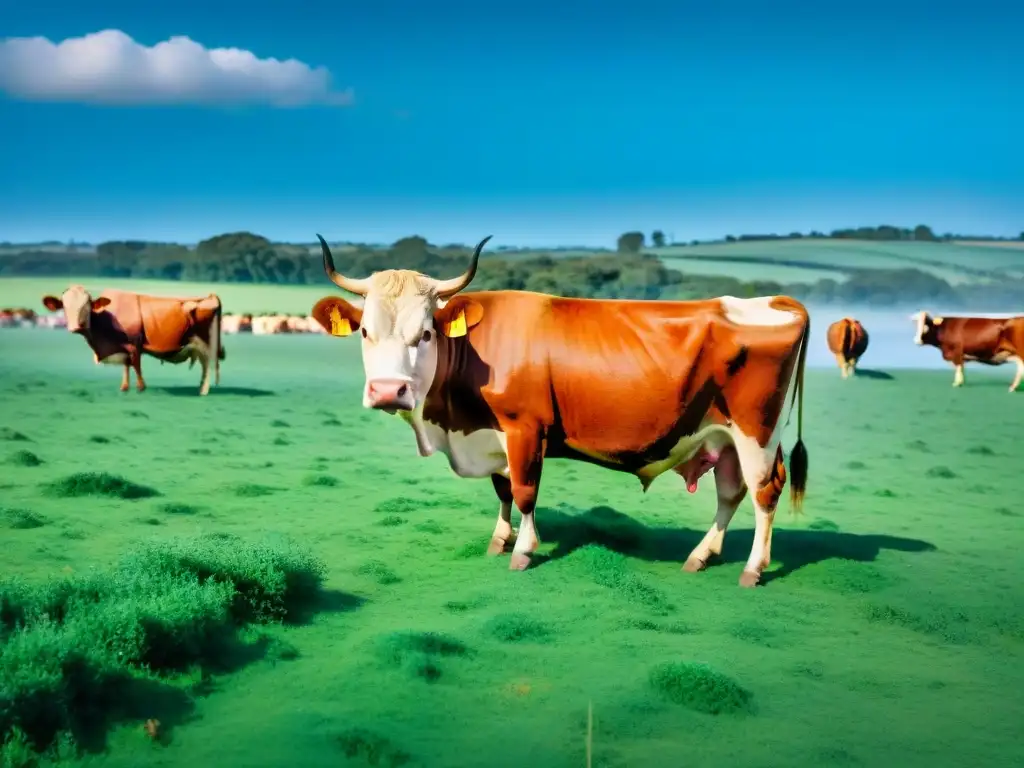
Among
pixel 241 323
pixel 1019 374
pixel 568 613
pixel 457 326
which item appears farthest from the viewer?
pixel 241 323

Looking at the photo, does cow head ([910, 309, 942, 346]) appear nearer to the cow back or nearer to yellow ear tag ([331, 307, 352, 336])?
the cow back

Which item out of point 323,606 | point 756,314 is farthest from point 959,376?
point 323,606

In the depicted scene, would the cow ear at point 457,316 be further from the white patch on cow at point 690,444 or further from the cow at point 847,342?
the cow at point 847,342

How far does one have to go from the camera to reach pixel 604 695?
457 cm

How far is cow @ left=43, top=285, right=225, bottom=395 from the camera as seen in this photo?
707 inches

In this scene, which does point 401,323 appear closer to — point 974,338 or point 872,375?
point 974,338

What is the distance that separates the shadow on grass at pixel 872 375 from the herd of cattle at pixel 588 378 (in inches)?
903

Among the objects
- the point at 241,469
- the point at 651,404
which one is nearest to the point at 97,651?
the point at 651,404

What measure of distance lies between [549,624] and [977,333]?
2239 cm

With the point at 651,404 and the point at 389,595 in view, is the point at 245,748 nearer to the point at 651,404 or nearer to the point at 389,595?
the point at 389,595

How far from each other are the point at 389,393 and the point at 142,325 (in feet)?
44.9

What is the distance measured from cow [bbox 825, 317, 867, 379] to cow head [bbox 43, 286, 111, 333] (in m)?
19.6

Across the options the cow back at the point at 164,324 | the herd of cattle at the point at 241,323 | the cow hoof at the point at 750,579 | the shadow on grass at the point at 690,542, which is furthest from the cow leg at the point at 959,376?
the herd of cattle at the point at 241,323

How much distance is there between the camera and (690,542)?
799cm
